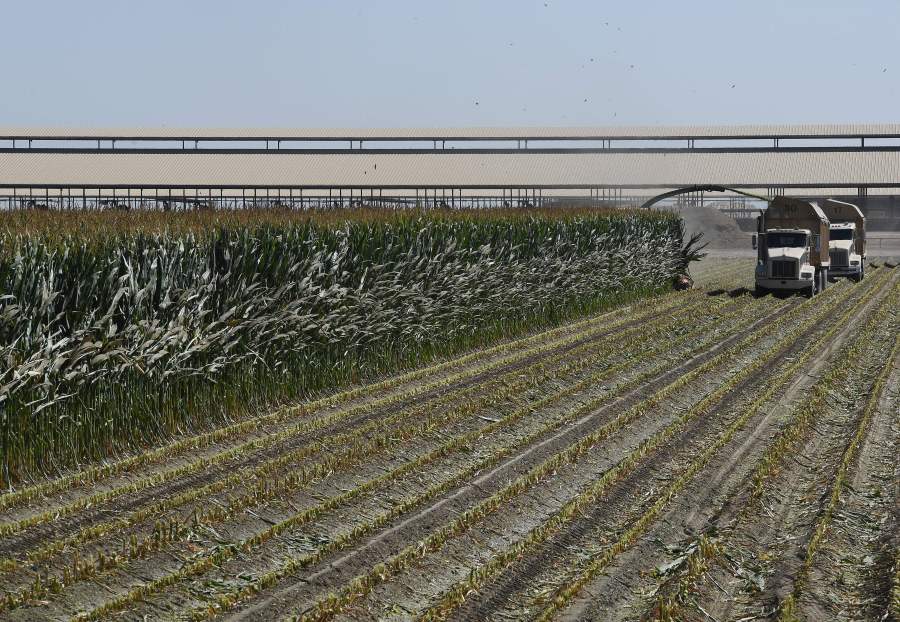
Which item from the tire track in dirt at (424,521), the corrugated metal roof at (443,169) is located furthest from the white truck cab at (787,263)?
the corrugated metal roof at (443,169)

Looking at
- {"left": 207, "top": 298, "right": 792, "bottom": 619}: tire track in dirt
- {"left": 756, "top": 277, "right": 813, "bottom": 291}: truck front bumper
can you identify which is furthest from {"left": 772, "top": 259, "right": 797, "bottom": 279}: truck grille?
{"left": 207, "top": 298, "right": 792, "bottom": 619}: tire track in dirt

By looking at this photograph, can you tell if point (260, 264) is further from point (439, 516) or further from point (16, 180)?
point (16, 180)

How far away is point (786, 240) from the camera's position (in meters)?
37.9

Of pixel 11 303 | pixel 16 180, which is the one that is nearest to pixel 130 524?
pixel 11 303

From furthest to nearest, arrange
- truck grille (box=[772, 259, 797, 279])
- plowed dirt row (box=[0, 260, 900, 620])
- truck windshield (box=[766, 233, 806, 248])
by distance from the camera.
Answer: truck windshield (box=[766, 233, 806, 248]), truck grille (box=[772, 259, 797, 279]), plowed dirt row (box=[0, 260, 900, 620])

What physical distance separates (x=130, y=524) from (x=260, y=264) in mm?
7094

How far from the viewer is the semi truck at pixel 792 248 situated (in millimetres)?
37000

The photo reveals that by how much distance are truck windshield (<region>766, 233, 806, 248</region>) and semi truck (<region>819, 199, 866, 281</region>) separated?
24.0ft

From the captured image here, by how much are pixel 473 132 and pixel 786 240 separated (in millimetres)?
55424

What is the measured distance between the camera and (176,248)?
15.8m

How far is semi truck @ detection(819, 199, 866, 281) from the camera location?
1759 inches

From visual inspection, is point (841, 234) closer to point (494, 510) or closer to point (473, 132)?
point (494, 510)

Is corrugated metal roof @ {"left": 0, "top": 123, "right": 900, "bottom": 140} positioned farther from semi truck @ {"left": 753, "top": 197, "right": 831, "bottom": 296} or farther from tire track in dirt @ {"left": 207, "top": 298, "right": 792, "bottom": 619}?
tire track in dirt @ {"left": 207, "top": 298, "right": 792, "bottom": 619}

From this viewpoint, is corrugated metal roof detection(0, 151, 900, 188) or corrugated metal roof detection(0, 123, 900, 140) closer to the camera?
corrugated metal roof detection(0, 151, 900, 188)
